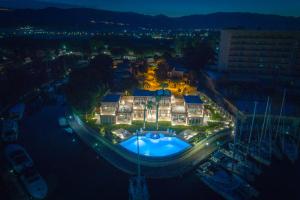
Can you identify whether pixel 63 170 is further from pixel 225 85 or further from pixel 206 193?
pixel 225 85

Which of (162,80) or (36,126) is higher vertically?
(162,80)

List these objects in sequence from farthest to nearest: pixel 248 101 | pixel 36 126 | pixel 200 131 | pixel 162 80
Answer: pixel 162 80 → pixel 248 101 → pixel 36 126 → pixel 200 131

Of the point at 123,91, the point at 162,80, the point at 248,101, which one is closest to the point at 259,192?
the point at 248,101

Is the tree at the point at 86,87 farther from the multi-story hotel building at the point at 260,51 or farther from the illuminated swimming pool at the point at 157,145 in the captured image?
the multi-story hotel building at the point at 260,51

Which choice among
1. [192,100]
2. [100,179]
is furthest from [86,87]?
[100,179]

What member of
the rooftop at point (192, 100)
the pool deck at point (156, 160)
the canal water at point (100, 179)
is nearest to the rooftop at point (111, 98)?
the pool deck at point (156, 160)

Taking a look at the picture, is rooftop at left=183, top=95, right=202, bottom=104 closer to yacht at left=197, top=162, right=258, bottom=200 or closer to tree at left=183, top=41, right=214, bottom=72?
yacht at left=197, top=162, right=258, bottom=200
